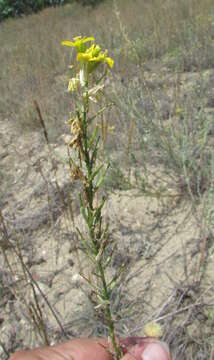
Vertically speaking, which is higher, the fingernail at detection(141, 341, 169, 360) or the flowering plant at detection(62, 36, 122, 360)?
the flowering plant at detection(62, 36, 122, 360)

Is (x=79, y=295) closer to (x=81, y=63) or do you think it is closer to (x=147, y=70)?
(x=81, y=63)

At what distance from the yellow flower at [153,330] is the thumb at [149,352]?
1.58ft

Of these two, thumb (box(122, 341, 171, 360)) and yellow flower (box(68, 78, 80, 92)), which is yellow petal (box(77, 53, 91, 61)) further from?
thumb (box(122, 341, 171, 360))

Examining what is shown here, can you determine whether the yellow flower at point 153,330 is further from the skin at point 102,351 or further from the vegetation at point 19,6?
the vegetation at point 19,6

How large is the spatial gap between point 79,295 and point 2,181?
66.0 inches

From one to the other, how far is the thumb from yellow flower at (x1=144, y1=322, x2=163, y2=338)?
18.9 inches

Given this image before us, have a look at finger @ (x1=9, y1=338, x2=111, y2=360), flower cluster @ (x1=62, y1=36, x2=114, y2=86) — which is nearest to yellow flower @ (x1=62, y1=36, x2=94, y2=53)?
flower cluster @ (x1=62, y1=36, x2=114, y2=86)

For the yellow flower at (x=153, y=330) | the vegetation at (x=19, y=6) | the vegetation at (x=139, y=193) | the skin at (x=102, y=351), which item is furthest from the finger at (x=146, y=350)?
the vegetation at (x=19, y=6)

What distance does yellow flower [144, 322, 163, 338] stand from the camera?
1648 mm

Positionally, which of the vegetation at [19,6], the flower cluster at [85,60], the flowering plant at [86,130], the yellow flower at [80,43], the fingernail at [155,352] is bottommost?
the fingernail at [155,352]

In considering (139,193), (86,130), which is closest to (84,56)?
(86,130)

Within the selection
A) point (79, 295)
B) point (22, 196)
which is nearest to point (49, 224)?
point (22, 196)

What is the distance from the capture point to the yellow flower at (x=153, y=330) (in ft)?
5.41

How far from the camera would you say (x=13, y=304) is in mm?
2057
